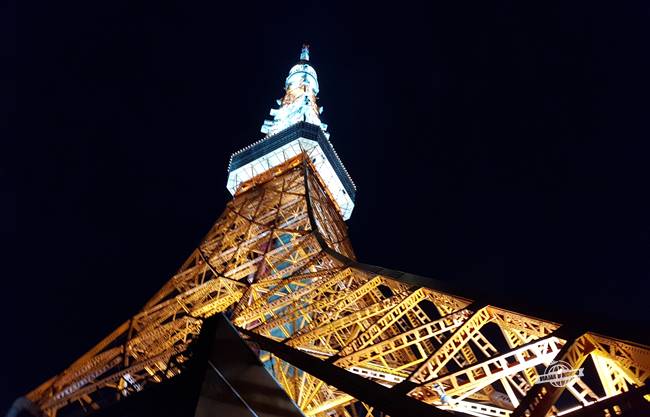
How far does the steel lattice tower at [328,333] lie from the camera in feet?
15.1

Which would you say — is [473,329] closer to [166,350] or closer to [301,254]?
[166,350]

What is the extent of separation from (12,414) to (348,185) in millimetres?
18123

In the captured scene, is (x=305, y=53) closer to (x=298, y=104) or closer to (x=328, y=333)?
(x=298, y=104)

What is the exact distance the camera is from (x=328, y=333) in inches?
328

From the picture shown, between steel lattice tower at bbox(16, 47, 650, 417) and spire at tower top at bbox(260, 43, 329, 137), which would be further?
spire at tower top at bbox(260, 43, 329, 137)

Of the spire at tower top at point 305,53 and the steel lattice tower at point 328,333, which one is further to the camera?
the spire at tower top at point 305,53

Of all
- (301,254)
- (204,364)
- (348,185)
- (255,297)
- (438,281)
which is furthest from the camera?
(348,185)

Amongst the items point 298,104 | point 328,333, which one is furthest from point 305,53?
point 328,333

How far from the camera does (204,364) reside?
5.12 metres

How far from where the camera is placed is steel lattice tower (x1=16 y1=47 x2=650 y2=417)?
4598mm

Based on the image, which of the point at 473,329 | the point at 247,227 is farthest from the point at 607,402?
the point at 247,227

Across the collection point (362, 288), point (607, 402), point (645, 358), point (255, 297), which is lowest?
point (607, 402)

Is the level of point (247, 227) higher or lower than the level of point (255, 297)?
higher

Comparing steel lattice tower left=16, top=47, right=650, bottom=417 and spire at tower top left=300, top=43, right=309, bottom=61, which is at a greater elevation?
spire at tower top left=300, top=43, right=309, bottom=61
